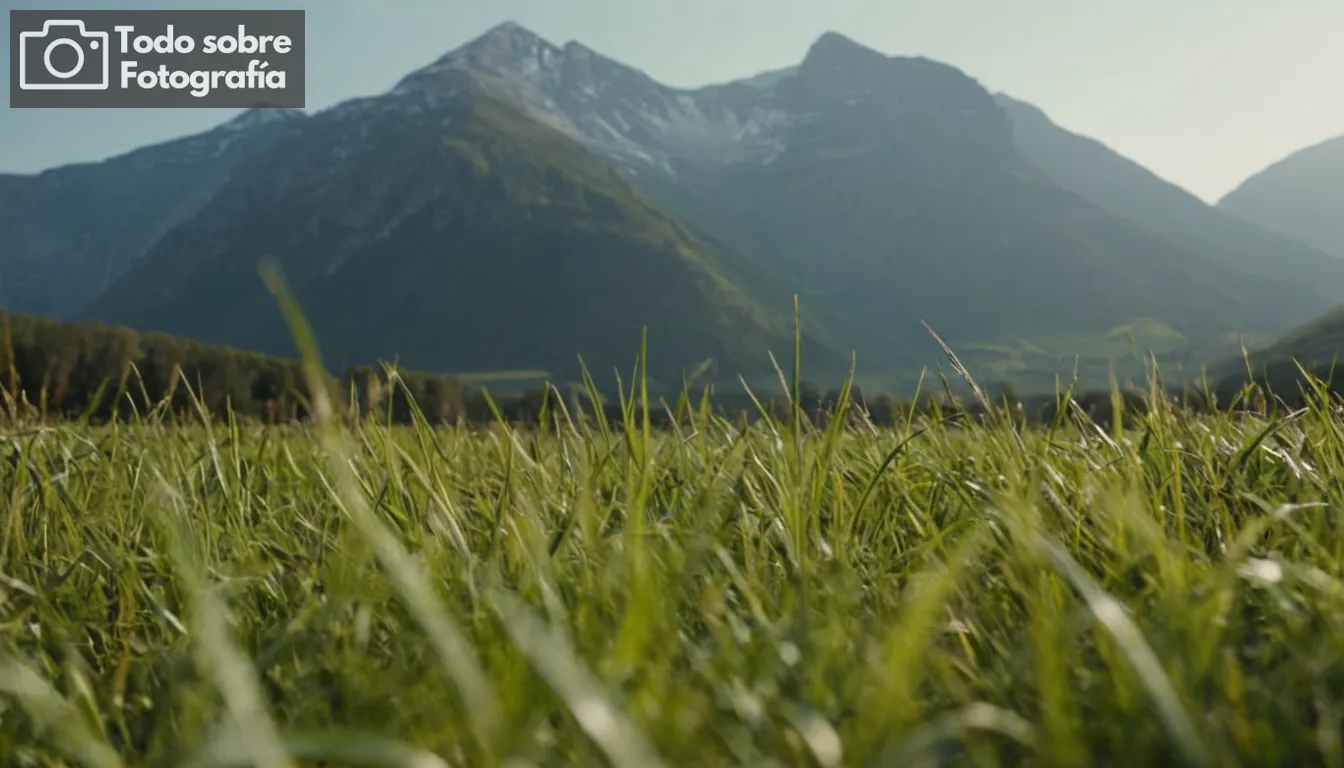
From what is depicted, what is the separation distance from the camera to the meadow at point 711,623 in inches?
43.9

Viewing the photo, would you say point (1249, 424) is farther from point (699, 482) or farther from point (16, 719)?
point (16, 719)

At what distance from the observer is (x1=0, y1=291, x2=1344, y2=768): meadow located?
1.12m

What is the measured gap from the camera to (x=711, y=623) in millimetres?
1585

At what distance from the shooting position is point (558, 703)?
1.31 m

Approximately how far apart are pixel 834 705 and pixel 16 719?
1.39 meters

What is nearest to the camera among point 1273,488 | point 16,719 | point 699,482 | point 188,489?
A: point 16,719

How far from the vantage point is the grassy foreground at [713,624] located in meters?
1.12

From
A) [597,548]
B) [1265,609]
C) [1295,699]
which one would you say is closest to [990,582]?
[1265,609]

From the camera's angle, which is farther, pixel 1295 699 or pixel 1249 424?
pixel 1249 424

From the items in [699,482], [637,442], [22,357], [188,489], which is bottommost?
[22,357]

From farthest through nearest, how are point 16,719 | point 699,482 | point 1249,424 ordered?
point 1249,424 < point 699,482 < point 16,719

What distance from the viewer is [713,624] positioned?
1.57 meters

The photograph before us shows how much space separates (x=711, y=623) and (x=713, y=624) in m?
0.02

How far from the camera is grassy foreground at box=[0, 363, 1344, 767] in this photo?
3.66 feet
